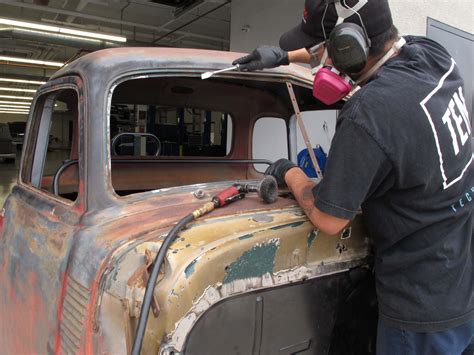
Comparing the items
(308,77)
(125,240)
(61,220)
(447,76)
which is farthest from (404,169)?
(61,220)

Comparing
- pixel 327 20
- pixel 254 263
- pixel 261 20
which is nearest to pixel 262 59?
pixel 327 20

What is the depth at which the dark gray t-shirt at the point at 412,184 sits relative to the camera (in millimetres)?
1308

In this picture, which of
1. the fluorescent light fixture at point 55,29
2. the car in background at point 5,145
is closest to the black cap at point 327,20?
the fluorescent light fixture at point 55,29

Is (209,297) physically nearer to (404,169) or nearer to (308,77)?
(404,169)

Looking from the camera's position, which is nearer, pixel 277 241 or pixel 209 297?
pixel 209 297

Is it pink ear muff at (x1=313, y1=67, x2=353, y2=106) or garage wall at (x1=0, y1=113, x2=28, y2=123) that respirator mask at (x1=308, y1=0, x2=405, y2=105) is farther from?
garage wall at (x1=0, y1=113, x2=28, y2=123)

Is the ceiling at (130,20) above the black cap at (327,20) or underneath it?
above

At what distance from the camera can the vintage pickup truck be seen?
4.06 ft

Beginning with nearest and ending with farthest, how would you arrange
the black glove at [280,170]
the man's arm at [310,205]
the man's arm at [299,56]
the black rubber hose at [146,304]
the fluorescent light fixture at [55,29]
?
the black rubber hose at [146,304] < the man's arm at [310,205] < the black glove at [280,170] < the man's arm at [299,56] < the fluorescent light fixture at [55,29]

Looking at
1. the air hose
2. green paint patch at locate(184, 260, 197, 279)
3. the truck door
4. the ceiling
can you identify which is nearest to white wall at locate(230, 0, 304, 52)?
the ceiling

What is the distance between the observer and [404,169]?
52.3 inches

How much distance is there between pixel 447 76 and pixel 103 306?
4.42 feet

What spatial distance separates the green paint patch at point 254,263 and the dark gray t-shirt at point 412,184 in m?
0.21

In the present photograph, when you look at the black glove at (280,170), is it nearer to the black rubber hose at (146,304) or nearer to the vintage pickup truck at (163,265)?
the vintage pickup truck at (163,265)
